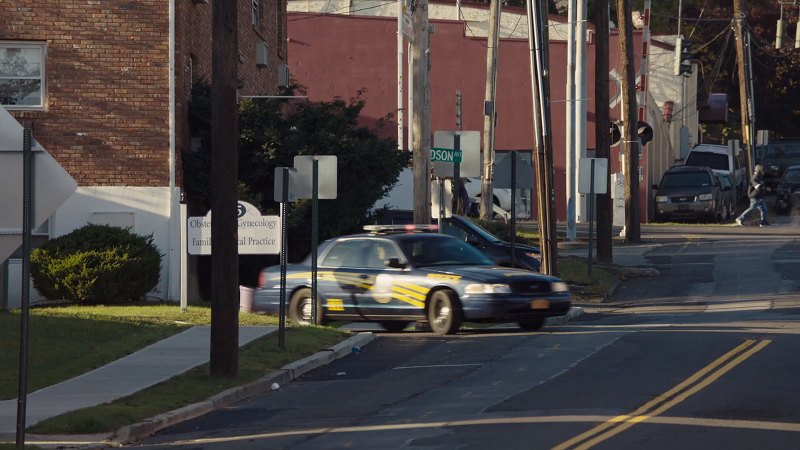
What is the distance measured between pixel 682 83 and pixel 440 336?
134ft

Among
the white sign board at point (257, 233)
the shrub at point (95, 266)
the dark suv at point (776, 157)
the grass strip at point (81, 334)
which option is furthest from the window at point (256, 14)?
the dark suv at point (776, 157)

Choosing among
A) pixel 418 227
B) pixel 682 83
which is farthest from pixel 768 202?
pixel 418 227

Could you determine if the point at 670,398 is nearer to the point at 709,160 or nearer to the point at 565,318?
the point at 565,318

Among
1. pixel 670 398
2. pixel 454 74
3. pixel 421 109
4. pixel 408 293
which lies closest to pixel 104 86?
pixel 421 109

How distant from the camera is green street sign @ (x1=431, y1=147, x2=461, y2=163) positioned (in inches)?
903

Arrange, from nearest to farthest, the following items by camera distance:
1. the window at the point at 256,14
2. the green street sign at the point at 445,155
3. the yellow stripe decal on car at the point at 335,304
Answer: the yellow stripe decal on car at the point at 335,304
the green street sign at the point at 445,155
the window at the point at 256,14

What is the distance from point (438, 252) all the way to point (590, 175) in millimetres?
8458

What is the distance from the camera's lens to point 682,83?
58.1 metres

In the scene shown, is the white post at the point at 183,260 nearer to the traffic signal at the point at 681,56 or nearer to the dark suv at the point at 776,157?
the traffic signal at the point at 681,56

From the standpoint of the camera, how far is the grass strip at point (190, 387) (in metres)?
12.2

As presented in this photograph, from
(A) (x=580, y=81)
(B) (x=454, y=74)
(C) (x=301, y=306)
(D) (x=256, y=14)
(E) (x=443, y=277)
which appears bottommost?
(C) (x=301, y=306)

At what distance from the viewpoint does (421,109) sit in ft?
79.3

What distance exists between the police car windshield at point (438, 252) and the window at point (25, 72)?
813cm

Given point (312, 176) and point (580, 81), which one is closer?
point (312, 176)
